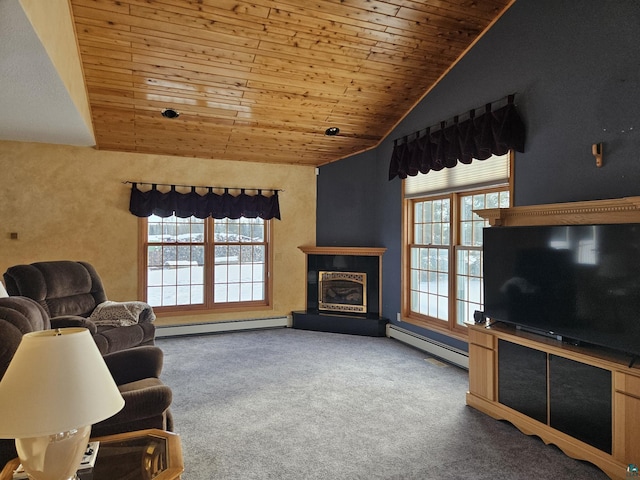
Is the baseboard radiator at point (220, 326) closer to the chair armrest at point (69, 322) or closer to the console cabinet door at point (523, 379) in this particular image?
the chair armrest at point (69, 322)

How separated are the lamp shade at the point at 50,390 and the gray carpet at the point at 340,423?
1.53 m

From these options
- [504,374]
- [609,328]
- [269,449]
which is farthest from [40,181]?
[609,328]

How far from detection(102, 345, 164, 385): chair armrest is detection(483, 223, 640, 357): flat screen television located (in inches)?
107

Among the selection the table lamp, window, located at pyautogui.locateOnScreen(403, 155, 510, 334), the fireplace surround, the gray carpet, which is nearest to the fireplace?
the fireplace surround

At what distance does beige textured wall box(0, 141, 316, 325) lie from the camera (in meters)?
5.20

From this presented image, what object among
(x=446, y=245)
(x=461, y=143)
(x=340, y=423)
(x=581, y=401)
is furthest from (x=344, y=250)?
(x=581, y=401)

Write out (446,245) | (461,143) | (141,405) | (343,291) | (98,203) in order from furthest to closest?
(343,291)
(98,203)
(446,245)
(461,143)
(141,405)

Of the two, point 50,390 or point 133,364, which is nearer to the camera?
point 50,390

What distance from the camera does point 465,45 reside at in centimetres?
438

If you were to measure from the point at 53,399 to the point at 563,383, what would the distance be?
2.98 m

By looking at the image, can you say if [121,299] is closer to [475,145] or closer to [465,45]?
[475,145]

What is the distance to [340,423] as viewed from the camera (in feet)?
10.6

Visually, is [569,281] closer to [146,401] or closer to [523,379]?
[523,379]

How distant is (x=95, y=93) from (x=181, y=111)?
0.89m
